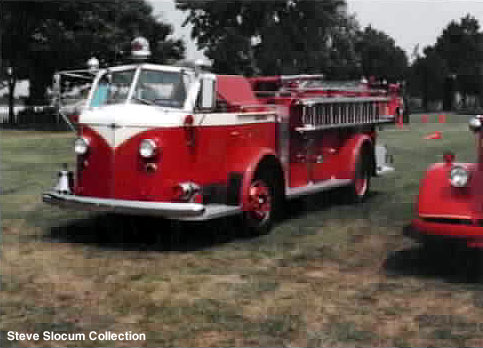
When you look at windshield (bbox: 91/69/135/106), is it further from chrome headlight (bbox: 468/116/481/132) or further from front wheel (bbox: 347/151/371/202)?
front wheel (bbox: 347/151/371/202)

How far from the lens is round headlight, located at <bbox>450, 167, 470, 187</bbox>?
6.93 metres

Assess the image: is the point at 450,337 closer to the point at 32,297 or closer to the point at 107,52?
the point at 32,297

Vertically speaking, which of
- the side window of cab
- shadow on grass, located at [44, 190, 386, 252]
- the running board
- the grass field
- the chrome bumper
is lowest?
the grass field

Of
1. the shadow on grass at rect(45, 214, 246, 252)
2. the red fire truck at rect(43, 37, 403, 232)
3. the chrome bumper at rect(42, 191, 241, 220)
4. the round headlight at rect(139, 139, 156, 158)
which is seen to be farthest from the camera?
the shadow on grass at rect(45, 214, 246, 252)

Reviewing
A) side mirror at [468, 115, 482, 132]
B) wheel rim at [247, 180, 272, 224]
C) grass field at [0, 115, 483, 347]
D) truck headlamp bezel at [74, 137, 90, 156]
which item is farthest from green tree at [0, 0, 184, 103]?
side mirror at [468, 115, 482, 132]

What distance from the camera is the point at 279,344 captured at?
5.17 meters

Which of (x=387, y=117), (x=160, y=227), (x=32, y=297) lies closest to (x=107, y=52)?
(x=387, y=117)

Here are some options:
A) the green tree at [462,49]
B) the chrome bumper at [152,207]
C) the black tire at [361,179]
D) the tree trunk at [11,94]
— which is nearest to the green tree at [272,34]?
the tree trunk at [11,94]

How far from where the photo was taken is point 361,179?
39.8 feet

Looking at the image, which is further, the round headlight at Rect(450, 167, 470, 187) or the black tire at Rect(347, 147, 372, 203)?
the black tire at Rect(347, 147, 372, 203)

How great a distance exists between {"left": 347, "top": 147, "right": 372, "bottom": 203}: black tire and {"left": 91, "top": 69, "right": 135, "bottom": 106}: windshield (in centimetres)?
439

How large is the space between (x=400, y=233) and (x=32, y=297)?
4.74 m

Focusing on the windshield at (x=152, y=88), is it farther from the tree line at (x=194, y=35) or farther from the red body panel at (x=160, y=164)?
the tree line at (x=194, y=35)

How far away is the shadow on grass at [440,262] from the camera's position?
7.14 m
